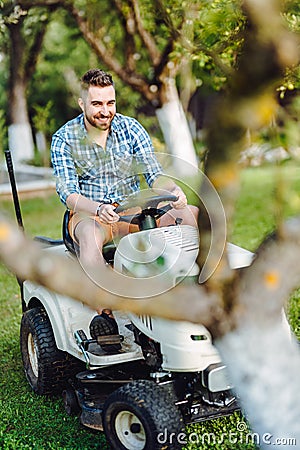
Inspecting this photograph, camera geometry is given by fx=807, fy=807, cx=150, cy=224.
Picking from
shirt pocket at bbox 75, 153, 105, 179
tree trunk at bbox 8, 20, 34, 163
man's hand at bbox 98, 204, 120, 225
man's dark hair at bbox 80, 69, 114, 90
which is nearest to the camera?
man's hand at bbox 98, 204, 120, 225

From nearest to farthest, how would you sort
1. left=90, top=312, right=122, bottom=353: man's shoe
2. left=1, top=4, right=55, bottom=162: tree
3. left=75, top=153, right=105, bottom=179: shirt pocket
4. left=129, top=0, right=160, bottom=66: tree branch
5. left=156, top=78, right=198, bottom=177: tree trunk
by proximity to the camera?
left=90, top=312, right=122, bottom=353: man's shoe, left=75, top=153, right=105, bottom=179: shirt pocket, left=129, top=0, right=160, bottom=66: tree branch, left=156, top=78, right=198, bottom=177: tree trunk, left=1, top=4, right=55, bottom=162: tree

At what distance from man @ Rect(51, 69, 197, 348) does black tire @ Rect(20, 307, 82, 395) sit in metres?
0.60

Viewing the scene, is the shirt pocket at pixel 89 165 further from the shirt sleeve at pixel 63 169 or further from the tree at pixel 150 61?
the tree at pixel 150 61

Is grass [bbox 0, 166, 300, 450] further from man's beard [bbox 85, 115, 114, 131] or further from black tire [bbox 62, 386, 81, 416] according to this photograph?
man's beard [bbox 85, 115, 114, 131]

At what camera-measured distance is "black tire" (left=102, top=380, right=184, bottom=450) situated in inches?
135

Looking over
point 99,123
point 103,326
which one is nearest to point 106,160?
point 99,123

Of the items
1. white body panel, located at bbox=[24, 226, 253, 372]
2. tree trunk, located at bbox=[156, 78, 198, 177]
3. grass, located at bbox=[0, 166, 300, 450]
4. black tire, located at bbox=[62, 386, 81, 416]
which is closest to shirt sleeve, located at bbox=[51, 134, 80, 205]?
white body panel, located at bbox=[24, 226, 253, 372]

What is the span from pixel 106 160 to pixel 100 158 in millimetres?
37

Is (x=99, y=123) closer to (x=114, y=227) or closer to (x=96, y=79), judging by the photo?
(x=96, y=79)

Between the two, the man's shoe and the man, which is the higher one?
the man

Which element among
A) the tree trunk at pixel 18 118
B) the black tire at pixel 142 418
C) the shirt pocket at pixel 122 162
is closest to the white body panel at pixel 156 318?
the black tire at pixel 142 418

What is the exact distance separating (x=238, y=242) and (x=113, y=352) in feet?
17.3

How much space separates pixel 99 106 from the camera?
4.24 meters

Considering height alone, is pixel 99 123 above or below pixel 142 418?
above
